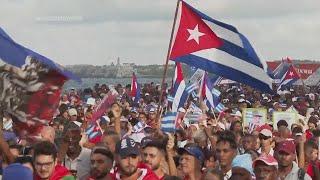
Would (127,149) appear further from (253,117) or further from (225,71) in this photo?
(253,117)

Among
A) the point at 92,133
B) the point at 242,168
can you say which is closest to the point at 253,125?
the point at 92,133

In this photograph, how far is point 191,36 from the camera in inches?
443

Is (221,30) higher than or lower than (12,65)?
higher

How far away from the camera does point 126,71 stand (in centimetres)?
3616

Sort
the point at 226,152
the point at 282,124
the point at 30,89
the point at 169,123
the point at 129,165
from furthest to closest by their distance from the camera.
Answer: the point at 282,124 → the point at 169,123 → the point at 226,152 → the point at 129,165 → the point at 30,89

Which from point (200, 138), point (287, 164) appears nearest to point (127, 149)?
point (287, 164)

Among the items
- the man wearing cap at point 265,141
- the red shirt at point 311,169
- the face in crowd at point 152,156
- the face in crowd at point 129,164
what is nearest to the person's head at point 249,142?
the man wearing cap at point 265,141

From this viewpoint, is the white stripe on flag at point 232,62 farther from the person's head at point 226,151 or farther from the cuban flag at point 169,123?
the person's head at point 226,151

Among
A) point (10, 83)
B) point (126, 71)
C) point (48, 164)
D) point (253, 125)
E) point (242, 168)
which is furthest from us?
point (126, 71)

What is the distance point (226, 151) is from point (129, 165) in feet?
5.17

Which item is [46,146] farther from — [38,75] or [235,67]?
[235,67]

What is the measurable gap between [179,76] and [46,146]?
10.1m

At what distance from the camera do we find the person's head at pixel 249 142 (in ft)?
29.8

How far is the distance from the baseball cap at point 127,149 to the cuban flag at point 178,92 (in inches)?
286
